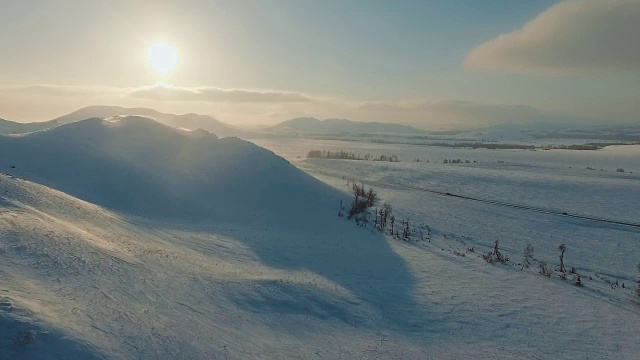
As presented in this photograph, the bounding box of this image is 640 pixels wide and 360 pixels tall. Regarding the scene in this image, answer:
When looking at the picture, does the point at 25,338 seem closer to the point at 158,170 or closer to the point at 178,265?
the point at 178,265

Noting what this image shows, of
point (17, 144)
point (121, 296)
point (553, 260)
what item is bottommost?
point (553, 260)

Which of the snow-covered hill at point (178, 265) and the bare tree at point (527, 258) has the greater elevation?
the snow-covered hill at point (178, 265)

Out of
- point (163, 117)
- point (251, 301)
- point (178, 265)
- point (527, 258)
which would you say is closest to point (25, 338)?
point (251, 301)

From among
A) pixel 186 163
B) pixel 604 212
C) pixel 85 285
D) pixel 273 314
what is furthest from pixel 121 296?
pixel 604 212

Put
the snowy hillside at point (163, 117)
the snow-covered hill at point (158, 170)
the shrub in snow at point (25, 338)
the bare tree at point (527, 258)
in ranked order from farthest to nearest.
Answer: the snowy hillside at point (163, 117) < the snow-covered hill at point (158, 170) < the bare tree at point (527, 258) < the shrub in snow at point (25, 338)

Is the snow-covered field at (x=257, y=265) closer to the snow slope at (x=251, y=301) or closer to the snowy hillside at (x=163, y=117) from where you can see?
the snow slope at (x=251, y=301)

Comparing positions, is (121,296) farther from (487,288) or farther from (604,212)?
(604,212)

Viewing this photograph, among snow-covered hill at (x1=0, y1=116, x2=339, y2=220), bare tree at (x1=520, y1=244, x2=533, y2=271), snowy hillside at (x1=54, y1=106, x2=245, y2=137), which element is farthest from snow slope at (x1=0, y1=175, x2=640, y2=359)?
snowy hillside at (x1=54, y1=106, x2=245, y2=137)

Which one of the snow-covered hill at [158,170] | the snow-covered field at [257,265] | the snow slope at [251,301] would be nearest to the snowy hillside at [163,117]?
the snow-covered hill at [158,170]

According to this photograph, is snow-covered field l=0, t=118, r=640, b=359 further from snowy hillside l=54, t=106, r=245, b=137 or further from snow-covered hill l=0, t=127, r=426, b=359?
snowy hillside l=54, t=106, r=245, b=137
